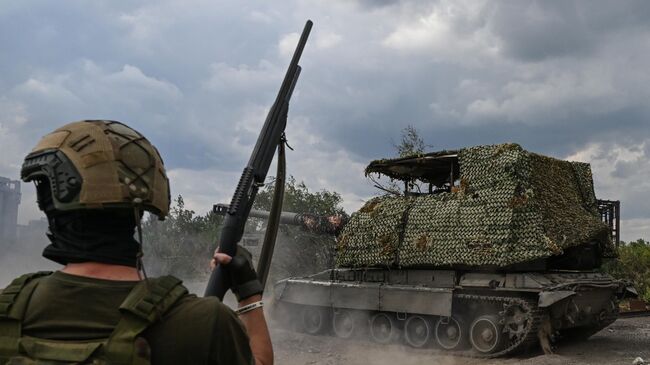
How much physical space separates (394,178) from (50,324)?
40.4 feet

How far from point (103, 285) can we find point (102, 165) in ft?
1.10

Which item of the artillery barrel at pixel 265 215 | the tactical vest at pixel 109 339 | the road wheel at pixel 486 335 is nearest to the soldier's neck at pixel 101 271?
the tactical vest at pixel 109 339

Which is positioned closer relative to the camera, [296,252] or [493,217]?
[493,217]

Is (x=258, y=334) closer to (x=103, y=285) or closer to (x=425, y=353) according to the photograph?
(x=103, y=285)

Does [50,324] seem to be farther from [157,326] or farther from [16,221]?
[16,221]

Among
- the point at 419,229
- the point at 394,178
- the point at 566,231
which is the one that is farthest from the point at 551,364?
the point at 394,178

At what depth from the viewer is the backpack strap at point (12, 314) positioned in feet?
5.53

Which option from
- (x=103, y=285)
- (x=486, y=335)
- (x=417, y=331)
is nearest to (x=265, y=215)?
(x=417, y=331)

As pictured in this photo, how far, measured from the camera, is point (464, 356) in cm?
1109

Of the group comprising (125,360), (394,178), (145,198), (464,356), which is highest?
(394,178)

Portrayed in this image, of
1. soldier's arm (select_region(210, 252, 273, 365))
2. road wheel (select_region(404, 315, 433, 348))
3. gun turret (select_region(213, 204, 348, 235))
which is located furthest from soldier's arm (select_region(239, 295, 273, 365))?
gun turret (select_region(213, 204, 348, 235))

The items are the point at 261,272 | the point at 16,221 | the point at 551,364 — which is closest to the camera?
the point at 261,272

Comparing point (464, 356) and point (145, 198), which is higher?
point (145, 198)

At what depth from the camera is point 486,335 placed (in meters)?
11.1
